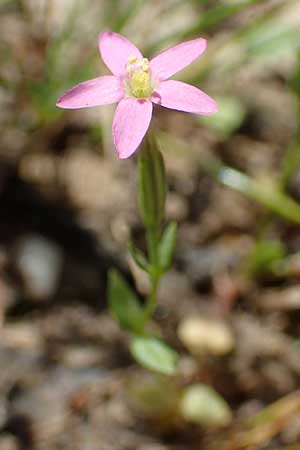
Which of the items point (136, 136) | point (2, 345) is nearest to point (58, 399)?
point (2, 345)

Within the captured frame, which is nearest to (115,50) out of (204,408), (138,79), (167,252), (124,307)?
(138,79)

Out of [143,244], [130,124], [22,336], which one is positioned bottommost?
[22,336]

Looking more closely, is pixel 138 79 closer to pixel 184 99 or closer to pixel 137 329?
Result: pixel 184 99

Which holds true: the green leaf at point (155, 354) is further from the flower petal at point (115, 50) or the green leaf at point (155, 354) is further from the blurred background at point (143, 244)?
the flower petal at point (115, 50)

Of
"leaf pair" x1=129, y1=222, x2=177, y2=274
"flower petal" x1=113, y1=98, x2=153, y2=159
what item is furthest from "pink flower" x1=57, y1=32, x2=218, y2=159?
"leaf pair" x1=129, y1=222, x2=177, y2=274

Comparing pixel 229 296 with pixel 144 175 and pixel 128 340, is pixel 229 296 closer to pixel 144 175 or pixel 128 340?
pixel 128 340

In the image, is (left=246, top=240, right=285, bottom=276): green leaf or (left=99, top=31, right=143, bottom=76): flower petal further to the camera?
(left=246, top=240, right=285, bottom=276): green leaf

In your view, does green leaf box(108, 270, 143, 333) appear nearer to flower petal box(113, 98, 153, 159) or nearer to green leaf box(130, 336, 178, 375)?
green leaf box(130, 336, 178, 375)
